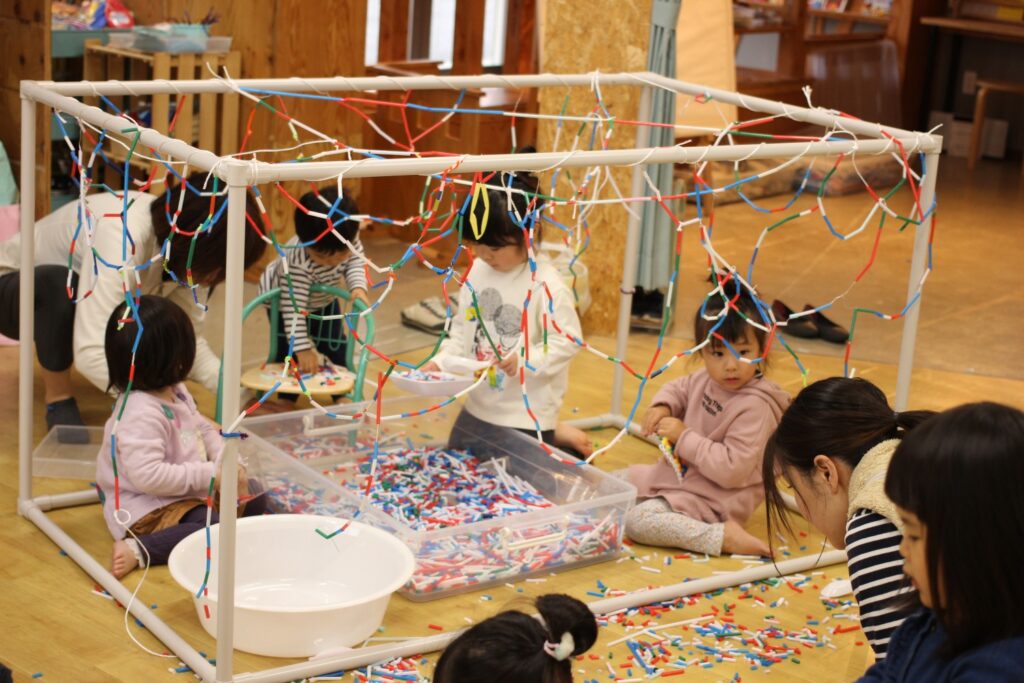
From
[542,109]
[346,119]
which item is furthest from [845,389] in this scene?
[346,119]

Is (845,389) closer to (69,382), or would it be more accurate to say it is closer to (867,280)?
(69,382)

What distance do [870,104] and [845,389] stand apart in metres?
6.39

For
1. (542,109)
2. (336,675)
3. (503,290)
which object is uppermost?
(542,109)

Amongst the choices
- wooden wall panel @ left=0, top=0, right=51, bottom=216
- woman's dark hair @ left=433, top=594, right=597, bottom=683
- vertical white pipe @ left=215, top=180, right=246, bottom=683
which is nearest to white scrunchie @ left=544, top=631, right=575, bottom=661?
woman's dark hair @ left=433, top=594, right=597, bottom=683

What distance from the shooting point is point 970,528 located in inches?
49.0

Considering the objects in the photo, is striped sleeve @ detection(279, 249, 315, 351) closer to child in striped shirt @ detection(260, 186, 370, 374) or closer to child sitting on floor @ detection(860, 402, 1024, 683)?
child in striped shirt @ detection(260, 186, 370, 374)

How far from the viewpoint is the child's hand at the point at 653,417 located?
303 centimetres

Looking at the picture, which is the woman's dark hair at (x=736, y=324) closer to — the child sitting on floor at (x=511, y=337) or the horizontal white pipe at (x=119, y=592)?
the child sitting on floor at (x=511, y=337)

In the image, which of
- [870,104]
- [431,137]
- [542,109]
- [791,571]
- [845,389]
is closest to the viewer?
[845,389]

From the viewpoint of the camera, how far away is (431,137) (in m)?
5.10

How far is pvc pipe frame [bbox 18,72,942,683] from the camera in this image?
6.68ft

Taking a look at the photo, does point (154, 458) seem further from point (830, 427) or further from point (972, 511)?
point (972, 511)

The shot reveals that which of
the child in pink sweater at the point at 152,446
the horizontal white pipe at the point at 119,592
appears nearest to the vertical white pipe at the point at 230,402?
the horizontal white pipe at the point at 119,592

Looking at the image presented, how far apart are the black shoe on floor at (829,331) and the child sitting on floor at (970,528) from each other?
127 inches
